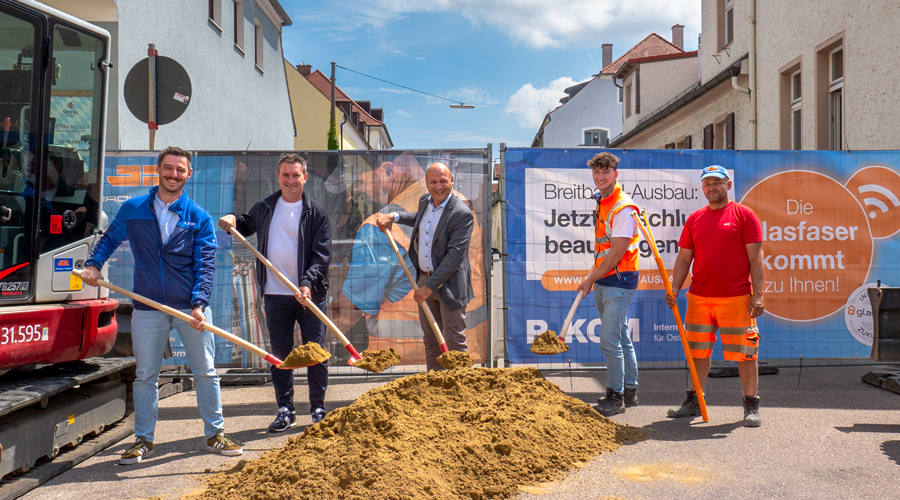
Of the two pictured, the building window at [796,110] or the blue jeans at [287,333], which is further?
the building window at [796,110]

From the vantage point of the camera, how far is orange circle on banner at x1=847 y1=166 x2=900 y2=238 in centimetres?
735

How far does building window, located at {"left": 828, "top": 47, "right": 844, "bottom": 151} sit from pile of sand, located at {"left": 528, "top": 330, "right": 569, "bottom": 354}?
31.3ft

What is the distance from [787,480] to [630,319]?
3041 millimetres

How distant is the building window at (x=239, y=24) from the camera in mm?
18781

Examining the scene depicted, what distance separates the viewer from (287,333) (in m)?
5.41

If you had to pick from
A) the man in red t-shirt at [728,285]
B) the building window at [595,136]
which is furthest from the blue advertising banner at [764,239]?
the building window at [595,136]

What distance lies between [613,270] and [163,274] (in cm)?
346

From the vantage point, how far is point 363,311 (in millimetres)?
6957

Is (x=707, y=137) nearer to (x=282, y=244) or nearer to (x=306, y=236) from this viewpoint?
(x=306, y=236)

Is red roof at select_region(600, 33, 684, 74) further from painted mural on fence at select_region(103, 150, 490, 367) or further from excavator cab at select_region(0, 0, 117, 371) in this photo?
excavator cab at select_region(0, 0, 117, 371)

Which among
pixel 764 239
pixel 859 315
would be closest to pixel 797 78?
pixel 859 315

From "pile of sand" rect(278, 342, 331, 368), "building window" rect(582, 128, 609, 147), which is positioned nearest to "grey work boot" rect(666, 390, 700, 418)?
"pile of sand" rect(278, 342, 331, 368)

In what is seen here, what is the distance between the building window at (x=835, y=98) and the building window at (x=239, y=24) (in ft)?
47.3

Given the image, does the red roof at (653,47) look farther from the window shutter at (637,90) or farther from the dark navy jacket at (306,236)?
the dark navy jacket at (306,236)
